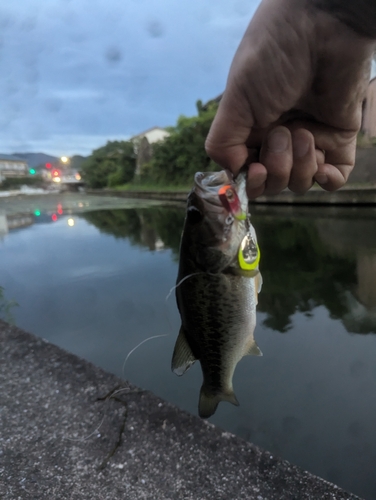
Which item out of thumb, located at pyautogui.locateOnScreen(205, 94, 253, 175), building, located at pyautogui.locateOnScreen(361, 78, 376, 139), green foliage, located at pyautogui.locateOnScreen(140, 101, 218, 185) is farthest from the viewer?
green foliage, located at pyautogui.locateOnScreen(140, 101, 218, 185)

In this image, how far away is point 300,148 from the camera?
215 centimetres

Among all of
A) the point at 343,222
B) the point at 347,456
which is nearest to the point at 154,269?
the point at 347,456

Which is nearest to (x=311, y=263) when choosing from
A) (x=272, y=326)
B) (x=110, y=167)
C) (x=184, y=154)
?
(x=272, y=326)

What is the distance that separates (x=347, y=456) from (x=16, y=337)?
164 inches

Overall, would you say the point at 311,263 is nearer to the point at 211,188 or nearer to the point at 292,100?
the point at 292,100

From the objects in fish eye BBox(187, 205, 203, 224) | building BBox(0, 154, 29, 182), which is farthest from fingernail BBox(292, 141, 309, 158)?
building BBox(0, 154, 29, 182)

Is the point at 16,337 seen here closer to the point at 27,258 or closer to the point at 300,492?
the point at 300,492

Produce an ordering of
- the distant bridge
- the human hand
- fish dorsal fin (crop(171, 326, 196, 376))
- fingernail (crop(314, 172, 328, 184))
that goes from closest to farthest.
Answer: the human hand → fish dorsal fin (crop(171, 326, 196, 376)) → fingernail (crop(314, 172, 328, 184)) → the distant bridge

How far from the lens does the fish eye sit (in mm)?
1767

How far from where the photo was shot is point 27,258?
11.2 m

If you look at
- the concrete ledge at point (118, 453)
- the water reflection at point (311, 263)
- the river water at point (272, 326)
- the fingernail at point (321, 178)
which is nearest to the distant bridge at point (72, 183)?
the water reflection at point (311, 263)

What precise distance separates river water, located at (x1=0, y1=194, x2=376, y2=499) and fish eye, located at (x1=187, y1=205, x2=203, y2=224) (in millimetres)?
1849

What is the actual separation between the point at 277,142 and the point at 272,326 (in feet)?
14.5

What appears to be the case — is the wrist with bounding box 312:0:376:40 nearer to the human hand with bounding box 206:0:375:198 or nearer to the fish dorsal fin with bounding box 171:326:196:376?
the human hand with bounding box 206:0:375:198
